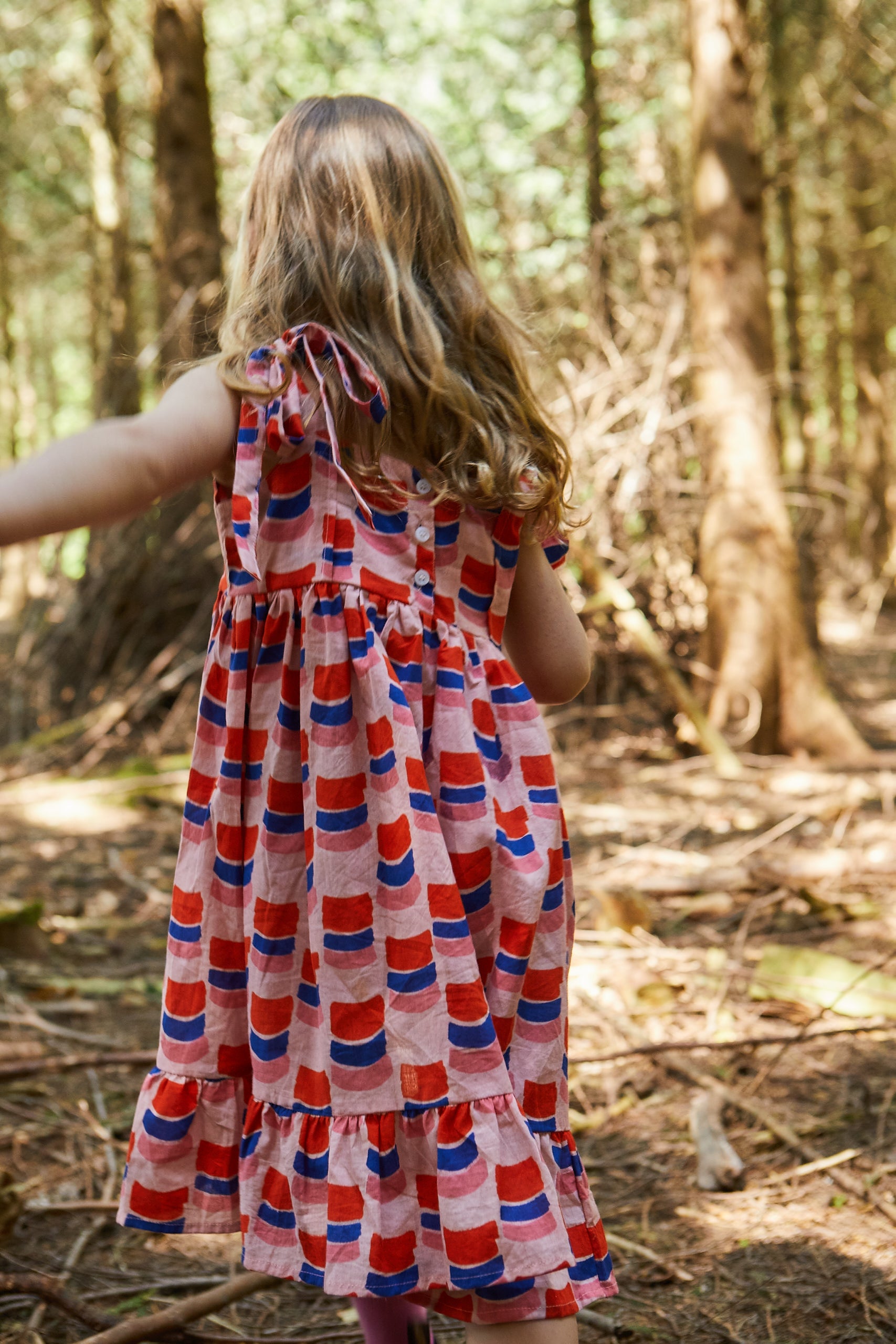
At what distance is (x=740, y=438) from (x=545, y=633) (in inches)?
157

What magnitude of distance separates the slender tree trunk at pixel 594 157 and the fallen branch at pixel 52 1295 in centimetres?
496

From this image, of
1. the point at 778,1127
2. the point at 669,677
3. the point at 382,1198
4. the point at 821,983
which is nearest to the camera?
the point at 382,1198

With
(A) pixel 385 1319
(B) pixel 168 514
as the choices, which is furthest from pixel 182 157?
(A) pixel 385 1319

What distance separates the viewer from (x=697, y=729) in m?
5.07

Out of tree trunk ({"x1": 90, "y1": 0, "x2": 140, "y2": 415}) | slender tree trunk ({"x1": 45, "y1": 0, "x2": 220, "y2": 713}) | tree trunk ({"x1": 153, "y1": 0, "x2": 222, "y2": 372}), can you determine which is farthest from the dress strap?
tree trunk ({"x1": 90, "y1": 0, "x2": 140, "y2": 415})

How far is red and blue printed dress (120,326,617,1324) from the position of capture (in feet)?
4.17

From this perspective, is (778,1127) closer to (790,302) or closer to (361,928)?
(361,928)

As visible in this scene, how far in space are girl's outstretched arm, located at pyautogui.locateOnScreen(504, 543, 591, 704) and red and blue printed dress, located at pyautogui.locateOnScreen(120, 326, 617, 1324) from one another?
0.50ft

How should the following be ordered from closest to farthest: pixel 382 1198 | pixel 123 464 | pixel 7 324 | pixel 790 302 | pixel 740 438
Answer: pixel 123 464
pixel 382 1198
pixel 740 438
pixel 790 302
pixel 7 324

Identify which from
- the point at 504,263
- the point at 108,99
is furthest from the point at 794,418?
the point at 108,99

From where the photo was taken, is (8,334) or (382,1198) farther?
(8,334)

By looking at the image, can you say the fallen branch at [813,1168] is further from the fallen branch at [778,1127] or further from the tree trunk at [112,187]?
the tree trunk at [112,187]

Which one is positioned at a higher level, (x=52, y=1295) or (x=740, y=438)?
(x=740, y=438)

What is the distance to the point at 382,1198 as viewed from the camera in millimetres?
1265
